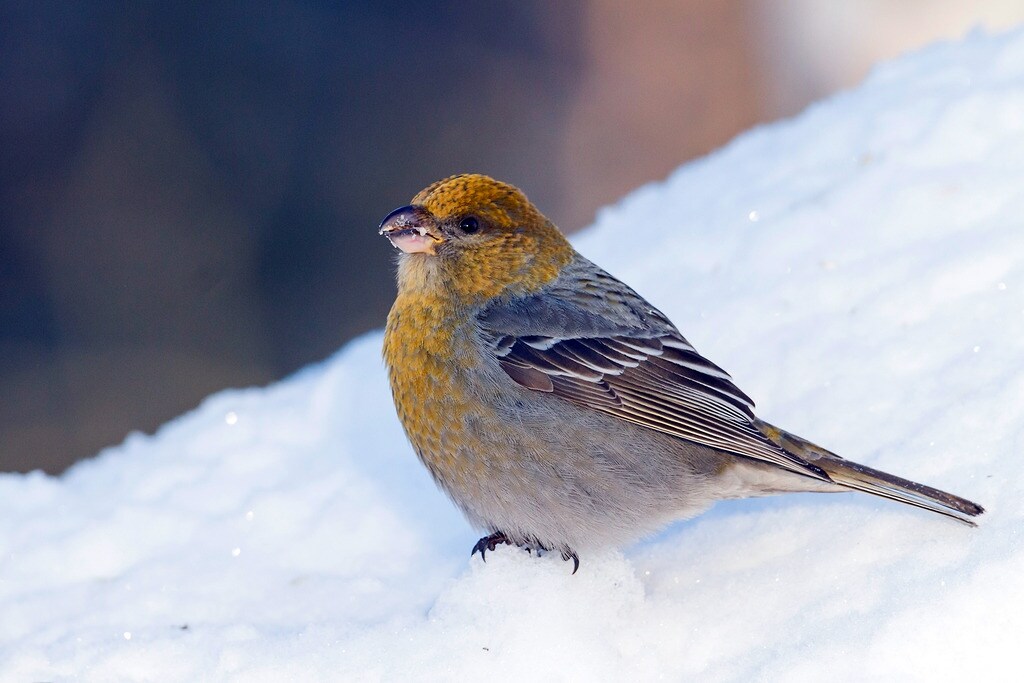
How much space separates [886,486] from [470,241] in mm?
1479

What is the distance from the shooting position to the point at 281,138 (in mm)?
8820

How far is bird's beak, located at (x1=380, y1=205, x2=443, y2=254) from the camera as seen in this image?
11.4 feet

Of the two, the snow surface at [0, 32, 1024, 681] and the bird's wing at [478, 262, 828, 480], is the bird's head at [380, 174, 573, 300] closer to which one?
the bird's wing at [478, 262, 828, 480]

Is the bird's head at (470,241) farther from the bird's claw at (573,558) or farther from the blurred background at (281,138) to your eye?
the blurred background at (281,138)

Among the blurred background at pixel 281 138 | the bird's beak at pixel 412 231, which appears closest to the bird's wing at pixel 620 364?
the bird's beak at pixel 412 231

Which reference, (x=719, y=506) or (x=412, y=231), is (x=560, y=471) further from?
(x=412, y=231)

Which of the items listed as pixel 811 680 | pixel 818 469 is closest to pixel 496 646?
pixel 811 680

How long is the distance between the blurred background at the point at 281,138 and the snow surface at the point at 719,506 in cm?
369

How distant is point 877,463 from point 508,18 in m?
7.54

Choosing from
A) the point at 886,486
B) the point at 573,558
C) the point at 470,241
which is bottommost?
the point at 886,486

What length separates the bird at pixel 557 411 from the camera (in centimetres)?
310

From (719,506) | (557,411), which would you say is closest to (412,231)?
(557,411)

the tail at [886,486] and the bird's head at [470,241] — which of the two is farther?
the bird's head at [470,241]

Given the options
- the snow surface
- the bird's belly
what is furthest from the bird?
the snow surface
